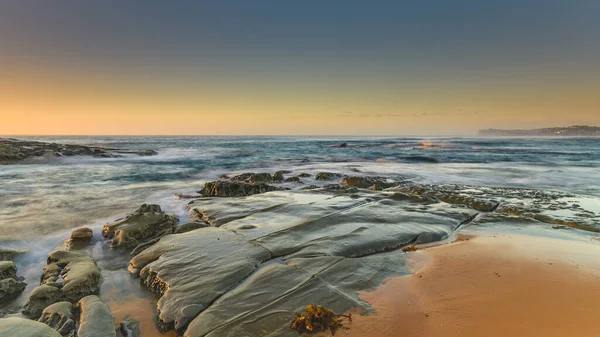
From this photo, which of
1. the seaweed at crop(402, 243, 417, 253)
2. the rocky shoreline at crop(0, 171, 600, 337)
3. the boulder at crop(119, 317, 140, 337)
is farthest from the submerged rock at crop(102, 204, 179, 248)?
the seaweed at crop(402, 243, 417, 253)

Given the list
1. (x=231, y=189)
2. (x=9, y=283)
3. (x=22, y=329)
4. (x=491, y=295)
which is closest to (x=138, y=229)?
(x=9, y=283)

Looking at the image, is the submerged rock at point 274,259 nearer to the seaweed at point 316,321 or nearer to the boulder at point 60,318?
the seaweed at point 316,321

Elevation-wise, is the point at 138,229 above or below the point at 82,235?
above

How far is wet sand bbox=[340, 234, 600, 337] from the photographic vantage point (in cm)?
302

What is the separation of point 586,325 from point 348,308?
7.21 feet

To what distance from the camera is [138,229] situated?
6.02 metres

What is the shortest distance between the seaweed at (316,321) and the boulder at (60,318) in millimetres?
2162

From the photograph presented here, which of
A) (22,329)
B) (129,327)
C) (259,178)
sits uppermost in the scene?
(22,329)

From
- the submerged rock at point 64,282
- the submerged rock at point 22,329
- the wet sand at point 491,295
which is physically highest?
the submerged rock at point 22,329

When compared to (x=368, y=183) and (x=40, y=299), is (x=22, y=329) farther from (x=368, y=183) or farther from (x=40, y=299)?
(x=368, y=183)

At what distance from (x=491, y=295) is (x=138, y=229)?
5.70m

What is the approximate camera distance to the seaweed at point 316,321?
298 centimetres

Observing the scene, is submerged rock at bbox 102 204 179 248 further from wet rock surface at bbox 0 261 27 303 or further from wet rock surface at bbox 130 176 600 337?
wet rock surface at bbox 0 261 27 303

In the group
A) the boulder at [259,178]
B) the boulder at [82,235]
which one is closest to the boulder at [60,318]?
the boulder at [82,235]
